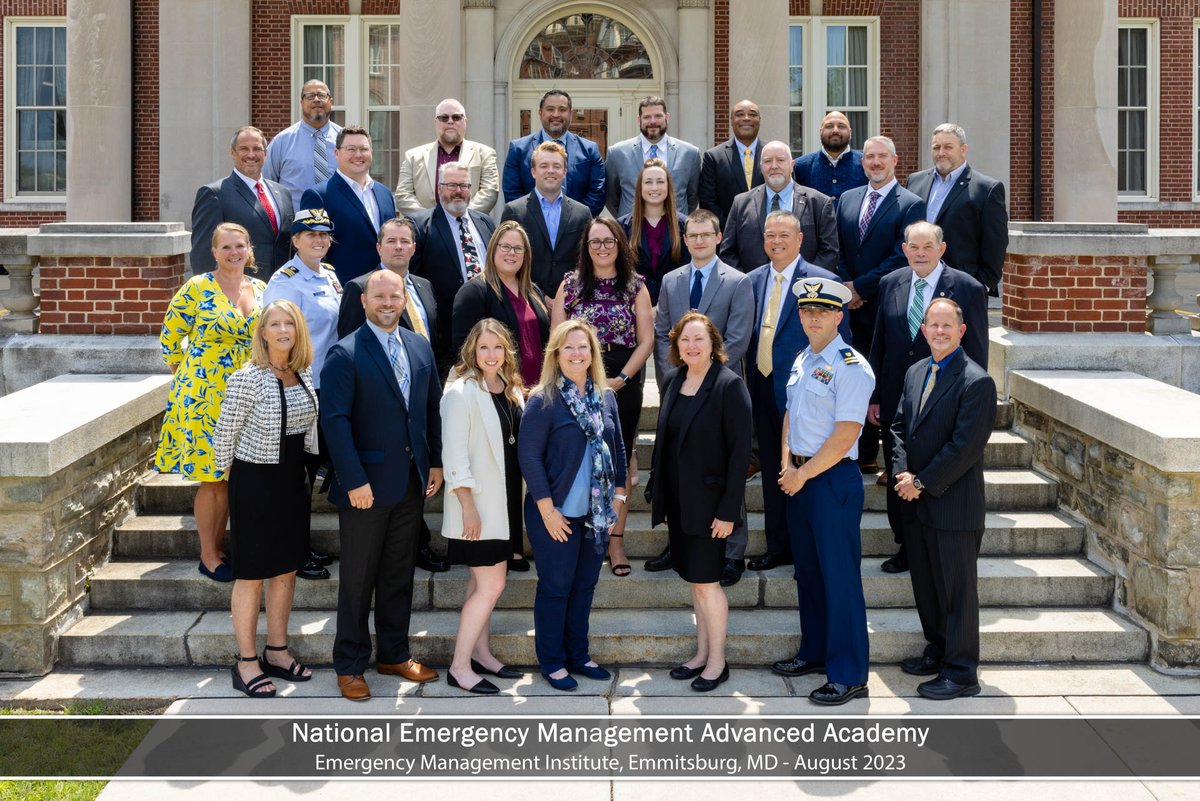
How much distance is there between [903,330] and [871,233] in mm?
971

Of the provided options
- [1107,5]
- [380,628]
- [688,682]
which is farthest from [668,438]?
[1107,5]

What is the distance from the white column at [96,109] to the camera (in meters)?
13.9

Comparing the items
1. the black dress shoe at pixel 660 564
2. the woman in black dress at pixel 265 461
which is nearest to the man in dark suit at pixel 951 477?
the black dress shoe at pixel 660 564

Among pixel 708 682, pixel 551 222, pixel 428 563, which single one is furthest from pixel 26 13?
pixel 708 682

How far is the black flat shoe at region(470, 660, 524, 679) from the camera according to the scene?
655 cm

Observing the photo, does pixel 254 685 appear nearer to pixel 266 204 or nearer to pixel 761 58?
pixel 266 204

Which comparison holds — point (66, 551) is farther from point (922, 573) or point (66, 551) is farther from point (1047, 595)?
point (1047, 595)

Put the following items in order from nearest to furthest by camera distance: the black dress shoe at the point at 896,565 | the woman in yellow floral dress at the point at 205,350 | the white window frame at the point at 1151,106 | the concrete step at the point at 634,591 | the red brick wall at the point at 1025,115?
the woman in yellow floral dress at the point at 205,350 → the concrete step at the point at 634,591 → the black dress shoe at the point at 896,565 → the red brick wall at the point at 1025,115 → the white window frame at the point at 1151,106

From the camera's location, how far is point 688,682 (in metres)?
6.50

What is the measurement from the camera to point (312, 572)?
7.18m

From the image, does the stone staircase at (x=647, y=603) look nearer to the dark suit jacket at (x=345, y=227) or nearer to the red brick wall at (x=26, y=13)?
the dark suit jacket at (x=345, y=227)

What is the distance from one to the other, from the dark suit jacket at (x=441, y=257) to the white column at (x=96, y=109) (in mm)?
7796

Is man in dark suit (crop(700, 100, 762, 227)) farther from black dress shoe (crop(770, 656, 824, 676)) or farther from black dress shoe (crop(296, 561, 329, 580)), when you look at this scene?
black dress shoe (crop(296, 561, 329, 580))

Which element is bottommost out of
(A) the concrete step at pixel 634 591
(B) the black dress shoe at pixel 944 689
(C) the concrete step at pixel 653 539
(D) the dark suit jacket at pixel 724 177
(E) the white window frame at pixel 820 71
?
(B) the black dress shoe at pixel 944 689
